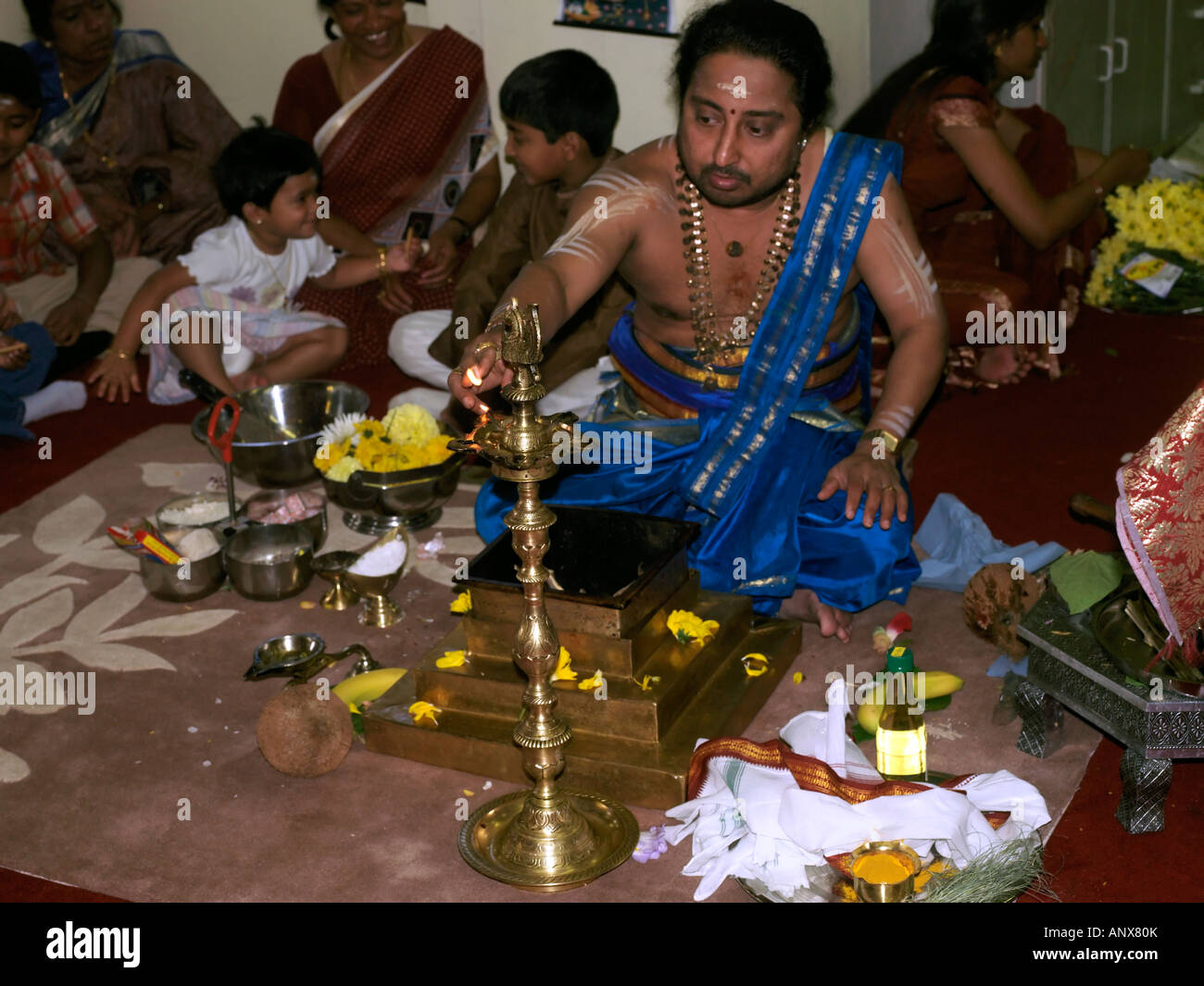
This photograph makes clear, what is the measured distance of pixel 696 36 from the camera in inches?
132

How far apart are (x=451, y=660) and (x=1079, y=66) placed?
199 inches

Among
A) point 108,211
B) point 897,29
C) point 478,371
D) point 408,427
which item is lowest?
point 408,427

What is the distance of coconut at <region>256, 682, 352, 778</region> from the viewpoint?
2.96 m

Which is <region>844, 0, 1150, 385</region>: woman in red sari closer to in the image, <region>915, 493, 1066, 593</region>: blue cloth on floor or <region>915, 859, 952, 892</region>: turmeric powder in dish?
<region>915, 493, 1066, 593</region>: blue cloth on floor

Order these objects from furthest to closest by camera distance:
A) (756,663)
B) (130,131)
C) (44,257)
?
(130,131) < (44,257) < (756,663)

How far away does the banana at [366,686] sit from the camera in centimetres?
326

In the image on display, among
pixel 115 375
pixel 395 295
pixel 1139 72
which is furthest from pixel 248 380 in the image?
pixel 1139 72

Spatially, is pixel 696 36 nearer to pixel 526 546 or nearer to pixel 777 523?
pixel 777 523

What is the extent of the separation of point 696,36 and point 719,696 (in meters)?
1.59

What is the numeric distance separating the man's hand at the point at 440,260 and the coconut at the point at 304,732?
283 cm

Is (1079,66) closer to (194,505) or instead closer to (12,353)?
(194,505)

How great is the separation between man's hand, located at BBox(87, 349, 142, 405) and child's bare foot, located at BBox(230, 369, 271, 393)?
44 centimetres

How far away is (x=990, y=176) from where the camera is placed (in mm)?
4734

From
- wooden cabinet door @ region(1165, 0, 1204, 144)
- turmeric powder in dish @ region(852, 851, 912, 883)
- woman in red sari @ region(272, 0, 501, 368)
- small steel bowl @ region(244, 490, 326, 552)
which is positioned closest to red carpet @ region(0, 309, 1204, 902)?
turmeric powder in dish @ region(852, 851, 912, 883)
